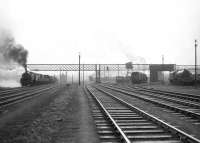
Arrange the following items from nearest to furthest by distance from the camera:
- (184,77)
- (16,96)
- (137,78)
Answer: (16,96) → (184,77) → (137,78)

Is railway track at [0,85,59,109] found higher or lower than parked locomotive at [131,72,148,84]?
lower

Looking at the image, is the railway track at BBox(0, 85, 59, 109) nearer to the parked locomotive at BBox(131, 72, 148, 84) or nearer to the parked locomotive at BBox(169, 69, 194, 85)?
the parked locomotive at BBox(169, 69, 194, 85)

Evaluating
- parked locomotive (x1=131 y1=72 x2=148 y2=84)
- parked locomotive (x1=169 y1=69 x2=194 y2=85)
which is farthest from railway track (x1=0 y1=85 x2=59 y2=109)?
parked locomotive (x1=131 y1=72 x2=148 y2=84)

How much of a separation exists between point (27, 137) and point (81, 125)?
240 cm

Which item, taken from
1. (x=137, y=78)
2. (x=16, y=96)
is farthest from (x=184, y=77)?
(x=16, y=96)

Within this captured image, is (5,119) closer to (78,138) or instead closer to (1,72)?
(78,138)

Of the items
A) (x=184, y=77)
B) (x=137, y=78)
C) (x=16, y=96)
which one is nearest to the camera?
(x=16, y=96)

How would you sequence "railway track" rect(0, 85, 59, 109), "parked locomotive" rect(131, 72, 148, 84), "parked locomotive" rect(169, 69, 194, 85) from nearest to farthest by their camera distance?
"railway track" rect(0, 85, 59, 109)
"parked locomotive" rect(169, 69, 194, 85)
"parked locomotive" rect(131, 72, 148, 84)

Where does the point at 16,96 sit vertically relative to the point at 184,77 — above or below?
below

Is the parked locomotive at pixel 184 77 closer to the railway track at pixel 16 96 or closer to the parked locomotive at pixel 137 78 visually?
the parked locomotive at pixel 137 78

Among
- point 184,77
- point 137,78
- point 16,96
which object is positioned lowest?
point 16,96

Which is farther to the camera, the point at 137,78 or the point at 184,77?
the point at 137,78

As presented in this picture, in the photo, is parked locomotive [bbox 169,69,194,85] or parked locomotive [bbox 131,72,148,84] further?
parked locomotive [bbox 131,72,148,84]

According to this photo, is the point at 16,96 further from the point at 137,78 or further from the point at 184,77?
the point at 137,78
